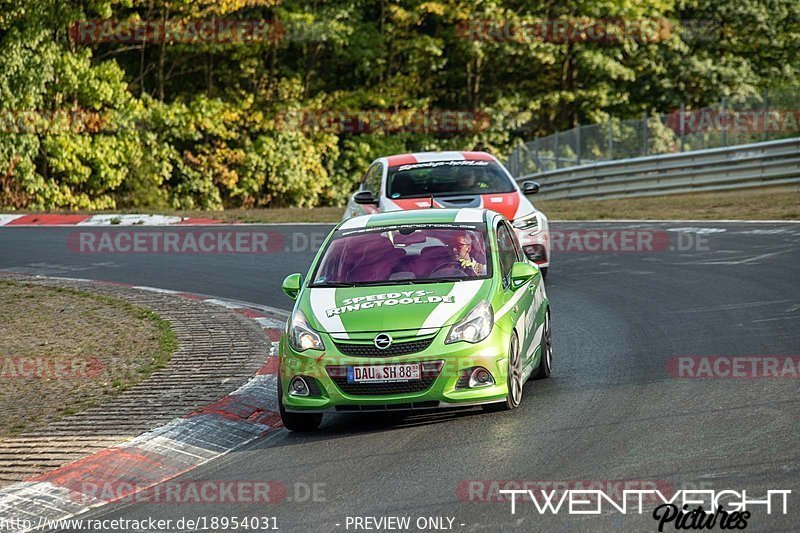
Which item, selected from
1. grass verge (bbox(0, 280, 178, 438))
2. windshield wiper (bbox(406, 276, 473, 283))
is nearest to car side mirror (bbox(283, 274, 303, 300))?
windshield wiper (bbox(406, 276, 473, 283))

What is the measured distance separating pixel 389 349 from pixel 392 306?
43 centimetres

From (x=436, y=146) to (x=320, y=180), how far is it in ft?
18.6

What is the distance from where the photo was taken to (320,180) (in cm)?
4472

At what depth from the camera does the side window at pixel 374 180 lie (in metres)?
17.3

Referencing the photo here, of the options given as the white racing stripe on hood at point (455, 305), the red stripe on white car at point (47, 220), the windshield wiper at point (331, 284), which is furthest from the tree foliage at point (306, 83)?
the white racing stripe on hood at point (455, 305)

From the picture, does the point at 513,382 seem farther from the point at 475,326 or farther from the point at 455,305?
the point at 455,305

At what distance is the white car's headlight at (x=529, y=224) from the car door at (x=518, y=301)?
5.06m

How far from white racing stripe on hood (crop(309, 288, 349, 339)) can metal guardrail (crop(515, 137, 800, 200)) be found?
22068mm

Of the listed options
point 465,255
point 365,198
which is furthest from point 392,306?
point 365,198

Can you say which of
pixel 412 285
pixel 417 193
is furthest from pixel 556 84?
pixel 412 285

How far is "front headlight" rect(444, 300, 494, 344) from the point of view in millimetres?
8906
